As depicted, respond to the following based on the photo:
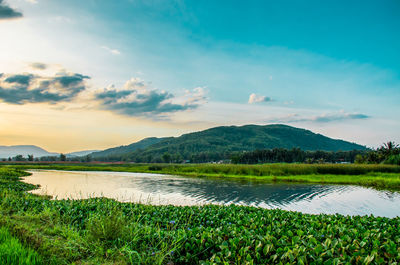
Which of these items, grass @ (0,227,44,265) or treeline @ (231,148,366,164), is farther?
treeline @ (231,148,366,164)

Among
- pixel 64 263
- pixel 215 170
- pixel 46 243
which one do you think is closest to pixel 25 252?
pixel 64 263

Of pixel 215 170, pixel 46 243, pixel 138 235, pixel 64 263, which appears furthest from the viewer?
pixel 215 170

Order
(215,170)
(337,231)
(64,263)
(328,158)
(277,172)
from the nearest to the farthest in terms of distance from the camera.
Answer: (64,263) → (337,231) → (277,172) → (215,170) → (328,158)

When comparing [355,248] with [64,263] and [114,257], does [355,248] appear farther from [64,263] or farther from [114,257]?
[64,263]

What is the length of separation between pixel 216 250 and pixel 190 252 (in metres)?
0.53

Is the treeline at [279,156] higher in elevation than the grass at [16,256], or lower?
lower

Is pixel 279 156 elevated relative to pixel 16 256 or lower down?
lower down

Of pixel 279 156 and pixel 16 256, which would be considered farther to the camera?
pixel 279 156

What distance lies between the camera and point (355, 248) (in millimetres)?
4711

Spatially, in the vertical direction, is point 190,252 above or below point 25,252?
below

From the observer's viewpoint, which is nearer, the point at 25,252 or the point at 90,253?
the point at 25,252

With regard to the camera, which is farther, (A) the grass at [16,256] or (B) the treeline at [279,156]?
(B) the treeline at [279,156]

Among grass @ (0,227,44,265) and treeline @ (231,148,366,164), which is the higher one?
grass @ (0,227,44,265)

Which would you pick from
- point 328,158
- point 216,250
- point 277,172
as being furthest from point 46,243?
point 328,158
